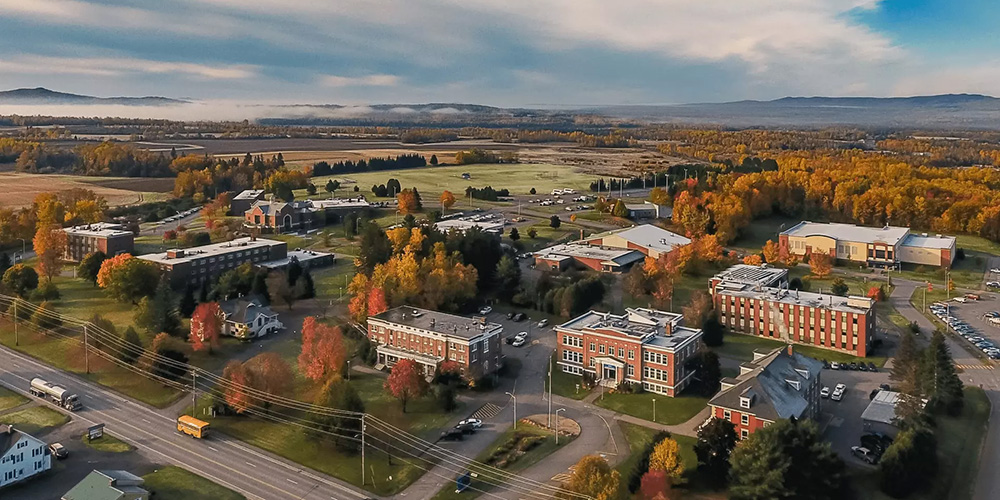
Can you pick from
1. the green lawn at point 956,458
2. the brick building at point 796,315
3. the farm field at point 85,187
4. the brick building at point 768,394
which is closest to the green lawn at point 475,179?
the farm field at point 85,187

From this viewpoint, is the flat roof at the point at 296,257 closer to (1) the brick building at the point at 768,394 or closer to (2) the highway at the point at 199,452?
(2) the highway at the point at 199,452

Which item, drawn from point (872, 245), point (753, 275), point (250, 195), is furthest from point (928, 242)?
point (250, 195)

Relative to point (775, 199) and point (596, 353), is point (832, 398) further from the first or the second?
point (775, 199)

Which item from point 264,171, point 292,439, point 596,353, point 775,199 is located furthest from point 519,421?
point 264,171

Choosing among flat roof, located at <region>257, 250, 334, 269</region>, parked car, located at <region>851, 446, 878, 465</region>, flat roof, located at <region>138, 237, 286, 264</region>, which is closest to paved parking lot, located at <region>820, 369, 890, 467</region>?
parked car, located at <region>851, 446, 878, 465</region>

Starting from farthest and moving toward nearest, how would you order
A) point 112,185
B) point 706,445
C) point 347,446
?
point 112,185 < point 347,446 < point 706,445

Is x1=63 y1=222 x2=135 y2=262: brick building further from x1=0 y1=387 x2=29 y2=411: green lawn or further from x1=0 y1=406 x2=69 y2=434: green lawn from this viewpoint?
x1=0 y1=406 x2=69 y2=434: green lawn

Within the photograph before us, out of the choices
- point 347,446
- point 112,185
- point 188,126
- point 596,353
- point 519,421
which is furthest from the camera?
point 188,126
